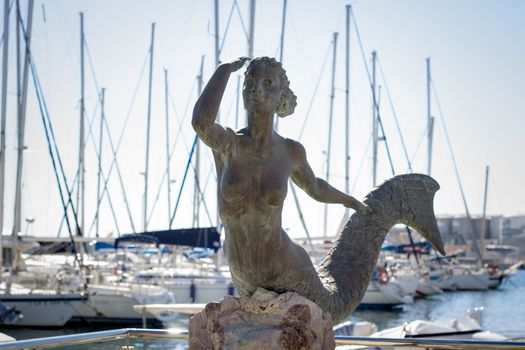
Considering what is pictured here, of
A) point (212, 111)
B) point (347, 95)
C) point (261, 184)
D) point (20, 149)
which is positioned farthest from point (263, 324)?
point (347, 95)

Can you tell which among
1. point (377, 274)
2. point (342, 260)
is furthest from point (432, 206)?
point (377, 274)

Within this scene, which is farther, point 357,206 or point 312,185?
point 357,206

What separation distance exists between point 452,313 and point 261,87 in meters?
33.9

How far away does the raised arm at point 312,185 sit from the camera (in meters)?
3.67

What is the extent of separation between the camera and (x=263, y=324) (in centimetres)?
329

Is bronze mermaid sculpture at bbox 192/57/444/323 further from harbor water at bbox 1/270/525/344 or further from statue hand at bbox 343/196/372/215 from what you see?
harbor water at bbox 1/270/525/344

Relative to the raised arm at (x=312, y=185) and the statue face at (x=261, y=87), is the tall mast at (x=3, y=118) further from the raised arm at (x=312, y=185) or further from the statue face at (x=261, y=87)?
the statue face at (x=261, y=87)

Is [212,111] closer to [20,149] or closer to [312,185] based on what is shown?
[312,185]

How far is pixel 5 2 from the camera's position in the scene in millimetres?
25203

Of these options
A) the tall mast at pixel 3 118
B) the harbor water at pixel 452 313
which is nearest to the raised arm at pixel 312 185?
the harbor water at pixel 452 313

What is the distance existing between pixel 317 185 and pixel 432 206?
0.95 metres

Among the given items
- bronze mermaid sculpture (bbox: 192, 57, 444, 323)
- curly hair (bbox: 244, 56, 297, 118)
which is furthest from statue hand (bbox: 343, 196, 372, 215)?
curly hair (bbox: 244, 56, 297, 118)

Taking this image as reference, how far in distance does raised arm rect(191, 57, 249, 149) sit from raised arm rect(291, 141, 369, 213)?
45cm

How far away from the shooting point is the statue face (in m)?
3.51
